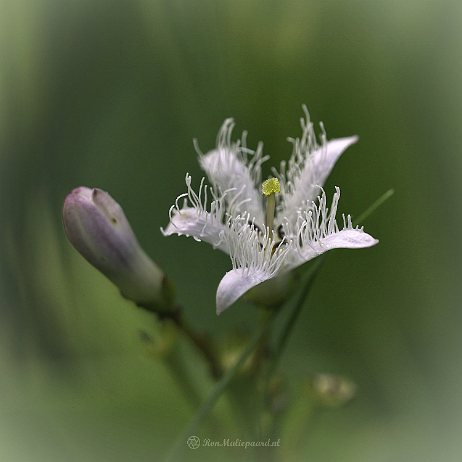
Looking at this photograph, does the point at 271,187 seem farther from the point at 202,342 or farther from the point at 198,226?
the point at 202,342

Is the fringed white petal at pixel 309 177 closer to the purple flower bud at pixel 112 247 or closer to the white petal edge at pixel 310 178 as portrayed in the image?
the white petal edge at pixel 310 178

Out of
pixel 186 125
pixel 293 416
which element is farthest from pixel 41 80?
pixel 293 416

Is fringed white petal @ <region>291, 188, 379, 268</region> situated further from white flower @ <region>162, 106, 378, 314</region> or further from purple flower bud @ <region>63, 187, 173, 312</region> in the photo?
purple flower bud @ <region>63, 187, 173, 312</region>

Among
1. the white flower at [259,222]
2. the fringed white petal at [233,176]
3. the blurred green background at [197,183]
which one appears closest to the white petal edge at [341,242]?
the white flower at [259,222]


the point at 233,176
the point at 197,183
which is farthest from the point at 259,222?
the point at 197,183

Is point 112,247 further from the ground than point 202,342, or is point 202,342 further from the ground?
point 112,247

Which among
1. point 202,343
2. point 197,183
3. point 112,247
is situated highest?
point 197,183

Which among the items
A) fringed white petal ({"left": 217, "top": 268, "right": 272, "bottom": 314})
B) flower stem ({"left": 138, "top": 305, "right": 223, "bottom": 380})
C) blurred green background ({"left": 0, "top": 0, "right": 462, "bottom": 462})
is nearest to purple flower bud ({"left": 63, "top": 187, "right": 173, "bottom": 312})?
flower stem ({"left": 138, "top": 305, "right": 223, "bottom": 380})
